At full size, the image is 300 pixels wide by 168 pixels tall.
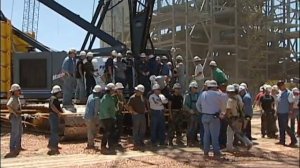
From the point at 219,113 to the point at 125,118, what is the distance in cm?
519

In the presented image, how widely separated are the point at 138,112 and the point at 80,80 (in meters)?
2.99

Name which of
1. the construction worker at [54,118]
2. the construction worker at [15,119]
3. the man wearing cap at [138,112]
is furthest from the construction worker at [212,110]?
the construction worker at [15,119]

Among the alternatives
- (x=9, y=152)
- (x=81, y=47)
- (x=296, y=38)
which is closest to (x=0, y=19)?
(x=9, y=152)

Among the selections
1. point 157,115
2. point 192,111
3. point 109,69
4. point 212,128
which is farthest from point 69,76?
point 212,128

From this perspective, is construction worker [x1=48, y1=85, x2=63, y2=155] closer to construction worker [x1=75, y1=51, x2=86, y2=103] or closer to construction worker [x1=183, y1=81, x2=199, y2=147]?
construction worker [x1=75, y1=51, x2=86, y2=103]

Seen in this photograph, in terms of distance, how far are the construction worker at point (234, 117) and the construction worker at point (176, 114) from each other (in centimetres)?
212

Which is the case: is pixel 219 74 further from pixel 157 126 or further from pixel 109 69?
pixel 109 69

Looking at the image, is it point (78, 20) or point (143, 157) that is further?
point (78, 20)

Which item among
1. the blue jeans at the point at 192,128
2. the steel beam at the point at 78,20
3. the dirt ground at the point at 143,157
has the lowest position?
the dirt ground at the point at 143,157

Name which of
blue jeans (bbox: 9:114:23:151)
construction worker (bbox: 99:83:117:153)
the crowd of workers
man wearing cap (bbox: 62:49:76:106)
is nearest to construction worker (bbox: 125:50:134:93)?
the crowd of workers

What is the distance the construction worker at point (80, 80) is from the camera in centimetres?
1332

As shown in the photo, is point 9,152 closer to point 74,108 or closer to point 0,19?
point 74,108

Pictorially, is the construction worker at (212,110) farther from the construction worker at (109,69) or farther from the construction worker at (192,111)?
the construction worker at (109,69)

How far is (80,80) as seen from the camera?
13.6 metres
